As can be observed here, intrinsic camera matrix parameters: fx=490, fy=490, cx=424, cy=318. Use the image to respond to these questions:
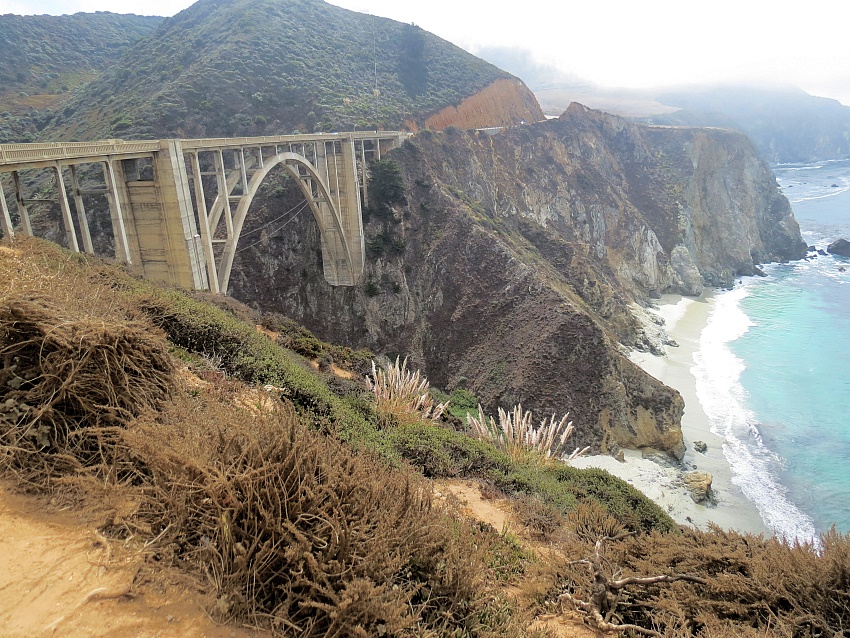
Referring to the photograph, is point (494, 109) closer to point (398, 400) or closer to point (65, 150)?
point (65, 150)

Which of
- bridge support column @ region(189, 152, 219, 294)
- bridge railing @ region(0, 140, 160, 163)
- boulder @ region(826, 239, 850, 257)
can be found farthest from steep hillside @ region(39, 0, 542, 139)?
boulder @ region(826, 239, 850, 257)

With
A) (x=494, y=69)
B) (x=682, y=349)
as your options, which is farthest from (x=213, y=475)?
(x=494, y=69)

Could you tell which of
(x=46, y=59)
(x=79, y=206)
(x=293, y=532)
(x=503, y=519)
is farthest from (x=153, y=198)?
(x=46, y=59)

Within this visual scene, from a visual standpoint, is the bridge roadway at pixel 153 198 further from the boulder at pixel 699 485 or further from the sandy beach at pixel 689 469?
the boulder at pixel 699 485

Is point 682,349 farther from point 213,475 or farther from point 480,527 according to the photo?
point 213,475

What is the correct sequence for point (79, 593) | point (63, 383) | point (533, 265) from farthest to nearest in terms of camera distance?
point (533, 265), point (63, 383), point (79, 593)

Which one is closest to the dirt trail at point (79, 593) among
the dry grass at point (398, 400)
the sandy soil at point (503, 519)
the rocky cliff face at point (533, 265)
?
the sandy soil at point (503, 519)

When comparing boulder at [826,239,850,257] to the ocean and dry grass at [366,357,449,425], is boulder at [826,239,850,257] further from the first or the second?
dry grass at [366,357,449,425]

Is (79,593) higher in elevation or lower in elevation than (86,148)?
lower
